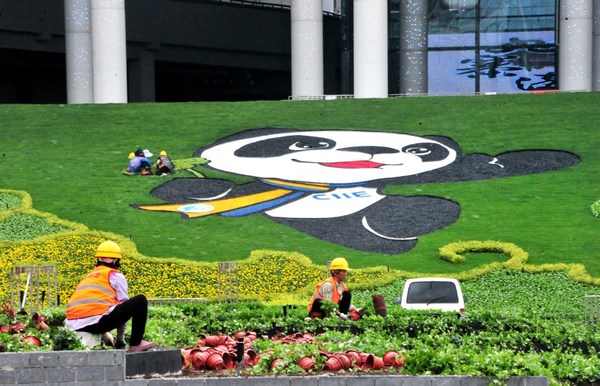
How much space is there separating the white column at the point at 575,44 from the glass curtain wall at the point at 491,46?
6776mm

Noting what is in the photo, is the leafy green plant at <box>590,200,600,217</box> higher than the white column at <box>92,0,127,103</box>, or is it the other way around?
the white column at <box>92,0,127,103</box>

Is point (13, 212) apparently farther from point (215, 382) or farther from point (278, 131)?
point (215, 382)

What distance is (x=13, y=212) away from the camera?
107 ft

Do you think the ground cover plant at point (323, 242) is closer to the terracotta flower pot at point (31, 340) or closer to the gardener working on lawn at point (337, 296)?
the terracotta flower pot at point (31, 340)

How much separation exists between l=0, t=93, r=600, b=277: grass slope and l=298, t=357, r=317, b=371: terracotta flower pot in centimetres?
1530

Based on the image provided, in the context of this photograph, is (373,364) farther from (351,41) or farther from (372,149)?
(351,41)

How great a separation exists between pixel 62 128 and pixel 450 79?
23.9 metres

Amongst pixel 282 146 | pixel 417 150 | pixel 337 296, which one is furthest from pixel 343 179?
pixel 337 296

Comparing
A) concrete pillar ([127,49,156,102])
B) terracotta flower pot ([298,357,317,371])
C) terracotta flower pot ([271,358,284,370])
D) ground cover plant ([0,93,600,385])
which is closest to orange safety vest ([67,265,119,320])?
ground cover plant ([0,93,600,385])

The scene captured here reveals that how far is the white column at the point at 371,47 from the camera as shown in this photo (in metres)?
50.5

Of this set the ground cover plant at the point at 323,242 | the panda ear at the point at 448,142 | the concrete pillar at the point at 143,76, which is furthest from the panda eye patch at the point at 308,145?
the concrete pillar at the point at 143,76

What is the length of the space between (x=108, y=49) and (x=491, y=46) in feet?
61.6

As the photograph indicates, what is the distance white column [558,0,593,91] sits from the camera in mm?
53312

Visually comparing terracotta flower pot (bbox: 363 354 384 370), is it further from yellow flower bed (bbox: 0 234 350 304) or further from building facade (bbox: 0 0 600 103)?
building facade (bbox: 0 0 600 103)
